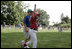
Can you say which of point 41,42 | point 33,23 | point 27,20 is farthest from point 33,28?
point 41,42

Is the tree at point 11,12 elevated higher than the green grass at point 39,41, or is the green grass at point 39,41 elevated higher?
the tree at point 11,12

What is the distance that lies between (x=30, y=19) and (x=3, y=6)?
6.88 meters

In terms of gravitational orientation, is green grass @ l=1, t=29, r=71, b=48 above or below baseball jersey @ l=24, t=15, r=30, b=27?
below

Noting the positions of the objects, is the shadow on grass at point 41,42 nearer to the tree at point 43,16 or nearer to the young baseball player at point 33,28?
the tree at point 43,16

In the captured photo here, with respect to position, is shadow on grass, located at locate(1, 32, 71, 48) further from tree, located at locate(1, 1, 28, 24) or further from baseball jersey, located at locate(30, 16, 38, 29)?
baseball jersey, located at locate(30, 16, 38, 29)

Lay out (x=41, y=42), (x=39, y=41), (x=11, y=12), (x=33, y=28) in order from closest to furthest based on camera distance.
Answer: (x=33, y=28)
(x=41, y=42)
(x=39, y=41)
(x=11, y=12)

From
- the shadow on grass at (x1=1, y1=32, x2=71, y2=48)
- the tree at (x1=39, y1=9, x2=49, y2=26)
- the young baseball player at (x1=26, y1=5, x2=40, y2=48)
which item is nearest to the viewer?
the young baseball player at (x1=26, y1=5, x2=40, y2=48)

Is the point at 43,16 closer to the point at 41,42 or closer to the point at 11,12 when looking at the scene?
the point at 41,42

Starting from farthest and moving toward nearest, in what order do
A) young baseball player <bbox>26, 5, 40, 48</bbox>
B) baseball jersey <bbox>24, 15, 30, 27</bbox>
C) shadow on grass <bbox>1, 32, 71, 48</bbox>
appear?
shadow on grass <bbox>1, 32, 71, 48</bbox>
baseball jersey <bbox>24, 15, 30, 27</bbox>
young baseball player <bbox>26, 5, 40, 48</bbox>

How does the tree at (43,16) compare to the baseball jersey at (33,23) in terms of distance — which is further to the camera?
the tree at (43,16)

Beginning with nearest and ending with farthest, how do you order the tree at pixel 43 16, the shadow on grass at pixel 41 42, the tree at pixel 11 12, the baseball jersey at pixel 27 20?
the baseball jersey at pixel 27 20 < the tree at pixel 43 16 < the shadow on grass at pixel 41 42 < the tree at pixel 11 12

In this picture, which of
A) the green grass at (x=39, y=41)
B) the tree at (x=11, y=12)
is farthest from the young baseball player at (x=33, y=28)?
the tree at (x=11, y=12)

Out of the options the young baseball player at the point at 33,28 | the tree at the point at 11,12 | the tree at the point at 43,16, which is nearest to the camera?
the young baseball player at the point at 33,28

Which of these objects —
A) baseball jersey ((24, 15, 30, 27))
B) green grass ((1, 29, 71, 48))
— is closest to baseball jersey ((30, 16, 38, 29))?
baseball jersey ((24, 15, 30, 27))
